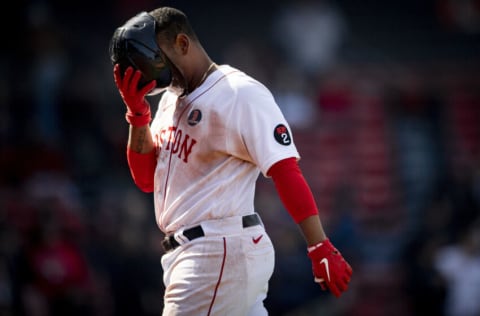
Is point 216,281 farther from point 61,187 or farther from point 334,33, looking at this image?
point 334,33

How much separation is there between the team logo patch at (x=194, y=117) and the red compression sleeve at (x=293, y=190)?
0.39 meters

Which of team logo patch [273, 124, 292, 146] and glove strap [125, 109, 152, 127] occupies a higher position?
glove strap [125, 109, 152, 127]

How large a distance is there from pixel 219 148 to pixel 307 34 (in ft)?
27.7

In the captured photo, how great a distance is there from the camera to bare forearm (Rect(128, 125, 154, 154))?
13.4 feet

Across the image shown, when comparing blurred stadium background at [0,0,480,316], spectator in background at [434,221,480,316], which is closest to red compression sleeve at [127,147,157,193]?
blurred stadium background at [0,0,480,316]

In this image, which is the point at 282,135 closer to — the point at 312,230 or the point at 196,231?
the point at 312,230

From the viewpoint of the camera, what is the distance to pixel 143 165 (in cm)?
414

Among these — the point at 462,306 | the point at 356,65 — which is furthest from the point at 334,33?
the point at 462,306

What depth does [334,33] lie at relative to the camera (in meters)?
12.3

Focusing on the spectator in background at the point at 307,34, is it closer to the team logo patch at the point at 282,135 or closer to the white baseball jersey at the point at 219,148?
the white baseball jersey at the point at 219,148

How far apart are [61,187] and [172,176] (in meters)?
5.65

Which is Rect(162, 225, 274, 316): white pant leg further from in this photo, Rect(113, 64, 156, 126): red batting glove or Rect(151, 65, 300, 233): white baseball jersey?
Rect(113, 64, 156, 126): red batting glove

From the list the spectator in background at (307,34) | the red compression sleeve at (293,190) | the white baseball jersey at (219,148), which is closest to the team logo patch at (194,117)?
the white baseball jersey at (219,148)

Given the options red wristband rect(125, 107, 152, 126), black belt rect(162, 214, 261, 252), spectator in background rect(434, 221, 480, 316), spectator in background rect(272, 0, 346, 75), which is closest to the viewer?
black belt rect(162, 214, 261, 252)
